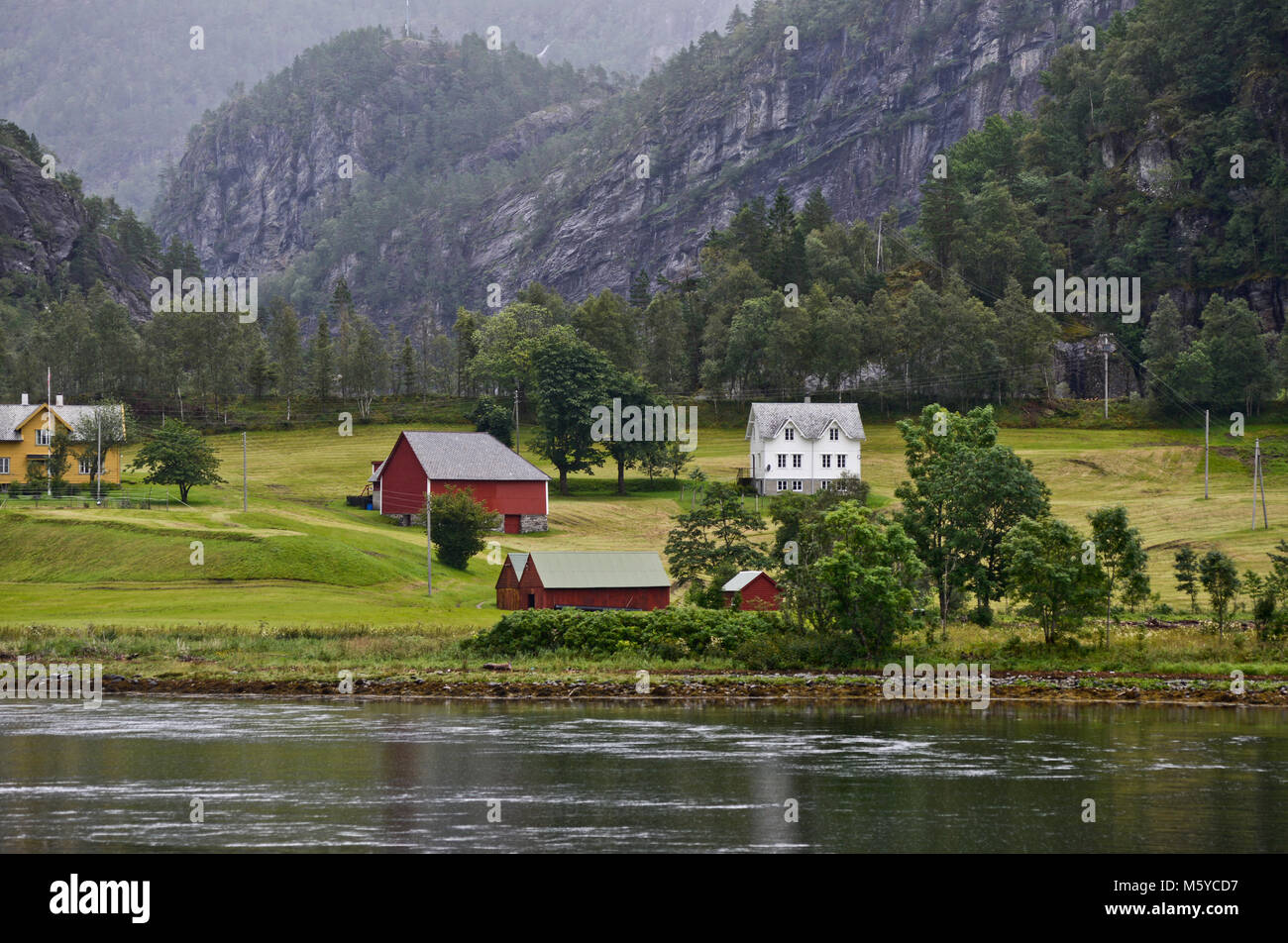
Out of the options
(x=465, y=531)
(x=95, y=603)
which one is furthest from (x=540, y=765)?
(x=465, y=531)

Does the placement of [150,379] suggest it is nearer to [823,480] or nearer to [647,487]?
[647,487]

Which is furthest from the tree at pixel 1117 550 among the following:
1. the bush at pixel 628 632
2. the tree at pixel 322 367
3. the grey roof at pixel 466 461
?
the tree at pixel 322 367

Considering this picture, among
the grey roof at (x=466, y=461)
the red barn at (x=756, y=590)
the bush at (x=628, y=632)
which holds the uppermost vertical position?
the grey roof at (x=466, y=461)

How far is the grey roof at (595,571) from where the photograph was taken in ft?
223

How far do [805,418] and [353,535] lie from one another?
42.8 m

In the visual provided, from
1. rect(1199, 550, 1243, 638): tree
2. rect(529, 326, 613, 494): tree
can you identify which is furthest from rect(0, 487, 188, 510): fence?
rect(1199, 550, 1243, 638): tree

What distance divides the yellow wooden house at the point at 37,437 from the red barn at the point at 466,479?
2254 cm

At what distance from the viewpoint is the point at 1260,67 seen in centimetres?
15712

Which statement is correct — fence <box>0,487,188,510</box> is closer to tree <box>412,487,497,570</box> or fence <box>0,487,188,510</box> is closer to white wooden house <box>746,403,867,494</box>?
tree <box>412,487,497,570</box>

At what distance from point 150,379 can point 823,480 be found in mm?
84403

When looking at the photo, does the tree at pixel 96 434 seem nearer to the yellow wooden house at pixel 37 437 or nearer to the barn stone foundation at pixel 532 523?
the yellow wooden house at pixel 37 437

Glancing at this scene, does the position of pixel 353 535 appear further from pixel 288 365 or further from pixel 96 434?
pixel 288 365

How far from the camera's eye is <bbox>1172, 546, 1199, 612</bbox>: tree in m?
65.4

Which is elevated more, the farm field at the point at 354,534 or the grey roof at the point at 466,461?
the grey roof at the point at 466,461
